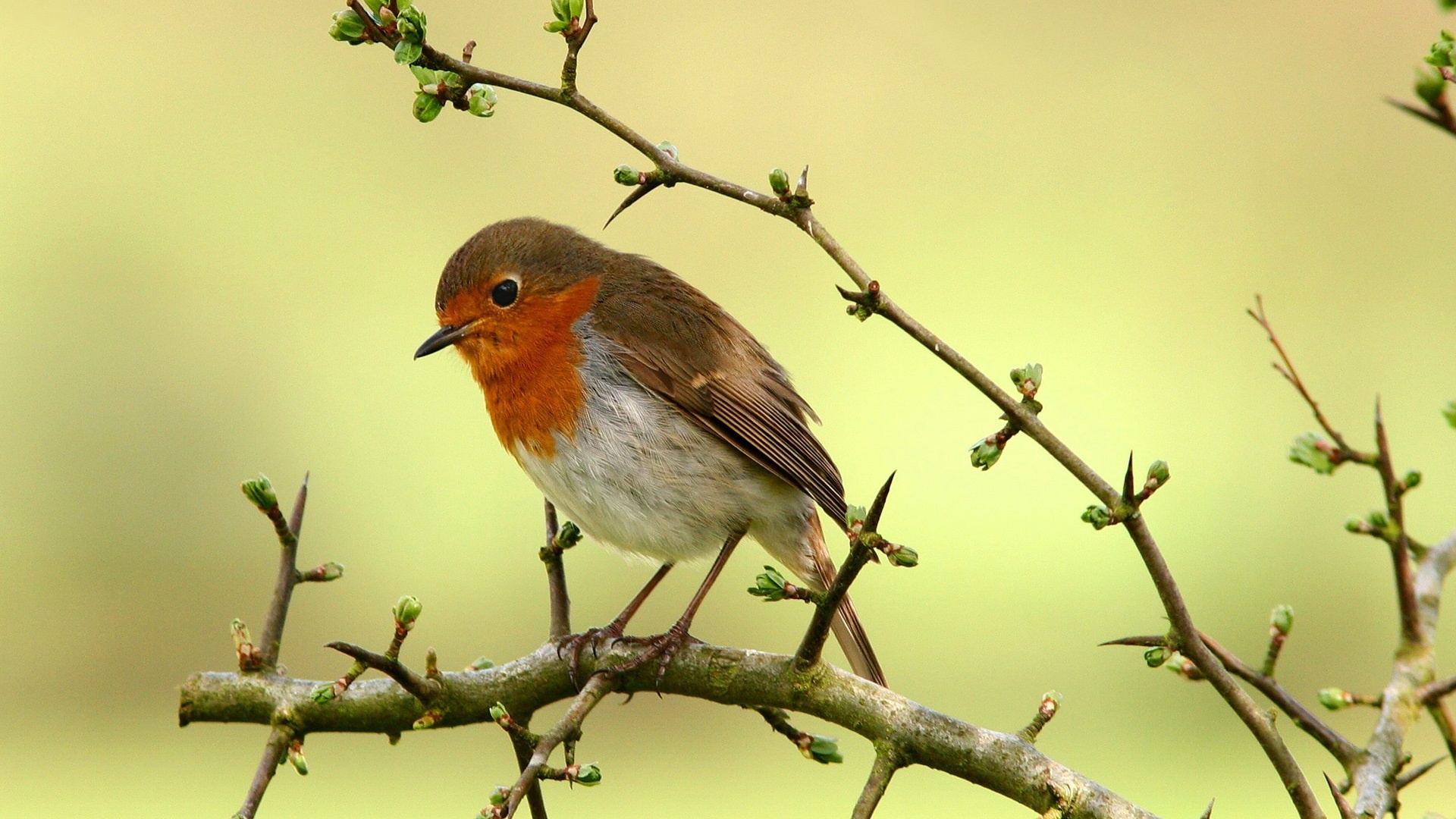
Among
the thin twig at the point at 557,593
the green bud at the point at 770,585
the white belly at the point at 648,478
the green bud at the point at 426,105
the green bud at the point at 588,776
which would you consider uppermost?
the white belly at the point at 648,478

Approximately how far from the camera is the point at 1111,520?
4.90ft

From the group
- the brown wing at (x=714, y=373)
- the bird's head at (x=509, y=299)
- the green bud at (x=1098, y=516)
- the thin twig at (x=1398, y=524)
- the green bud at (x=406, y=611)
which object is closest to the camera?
the thin twig at (x=1398, y=524)

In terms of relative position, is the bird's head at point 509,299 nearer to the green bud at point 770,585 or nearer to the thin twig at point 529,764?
the thin twig at point 529,764

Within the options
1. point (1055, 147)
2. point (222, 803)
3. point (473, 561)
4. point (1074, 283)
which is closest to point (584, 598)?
point (473, 561)

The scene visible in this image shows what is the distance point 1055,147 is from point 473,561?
4872mm

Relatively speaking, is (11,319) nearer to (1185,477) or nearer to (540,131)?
(540,131)

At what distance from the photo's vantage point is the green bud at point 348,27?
1.66 metres

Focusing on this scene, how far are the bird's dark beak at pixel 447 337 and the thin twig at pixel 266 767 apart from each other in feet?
4.28

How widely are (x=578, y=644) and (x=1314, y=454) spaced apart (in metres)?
→ 1.24

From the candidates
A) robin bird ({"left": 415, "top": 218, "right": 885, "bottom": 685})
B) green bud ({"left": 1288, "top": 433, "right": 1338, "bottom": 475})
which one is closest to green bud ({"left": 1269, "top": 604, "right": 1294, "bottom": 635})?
green bud ({"left": 1288, "top": 433, "right": 1338, "bottom": 475})

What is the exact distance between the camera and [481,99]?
5.61ft

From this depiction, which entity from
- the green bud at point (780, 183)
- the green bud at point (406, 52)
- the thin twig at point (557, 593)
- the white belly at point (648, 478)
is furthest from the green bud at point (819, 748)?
the green bud at point (406, 52)

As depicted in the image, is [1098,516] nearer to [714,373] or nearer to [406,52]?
[406,52]

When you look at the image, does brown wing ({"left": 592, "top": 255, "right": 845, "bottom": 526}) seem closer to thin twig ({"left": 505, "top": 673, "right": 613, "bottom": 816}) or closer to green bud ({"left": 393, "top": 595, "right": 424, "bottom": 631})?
thin twig ({"left": 505, "top": 673, "right": 613, "bottom": 816})
